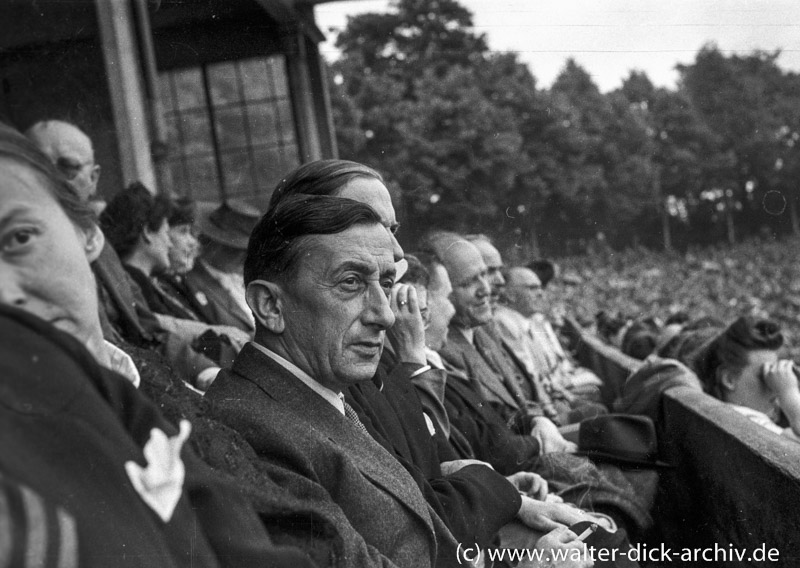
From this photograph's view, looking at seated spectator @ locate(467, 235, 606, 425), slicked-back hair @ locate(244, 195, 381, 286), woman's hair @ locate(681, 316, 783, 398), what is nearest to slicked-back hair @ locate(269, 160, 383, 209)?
slicked-back hair @ locate(244, 195, 381, 286)

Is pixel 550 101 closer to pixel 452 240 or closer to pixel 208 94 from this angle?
pixel 452 240

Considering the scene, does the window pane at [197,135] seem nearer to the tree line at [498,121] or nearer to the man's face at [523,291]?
the tree line at [498,121]

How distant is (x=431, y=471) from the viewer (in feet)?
8.32

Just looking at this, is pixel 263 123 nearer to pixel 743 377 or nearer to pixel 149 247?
pixel 149 247

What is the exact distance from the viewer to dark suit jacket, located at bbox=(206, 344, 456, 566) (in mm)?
1688

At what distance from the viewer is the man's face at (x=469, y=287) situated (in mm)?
4227

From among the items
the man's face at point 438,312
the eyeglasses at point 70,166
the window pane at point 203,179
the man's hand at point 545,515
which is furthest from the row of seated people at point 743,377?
the eyeglasses at point 70,166

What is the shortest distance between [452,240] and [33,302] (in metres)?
3.15

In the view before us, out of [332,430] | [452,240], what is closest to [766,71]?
[452,240]

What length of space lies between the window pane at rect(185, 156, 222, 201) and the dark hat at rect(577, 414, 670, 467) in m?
2.13

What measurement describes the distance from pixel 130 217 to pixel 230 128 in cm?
62

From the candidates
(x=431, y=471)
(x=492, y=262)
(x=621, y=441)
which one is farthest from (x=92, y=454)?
(x=492, y=262)

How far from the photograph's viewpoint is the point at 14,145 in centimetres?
106

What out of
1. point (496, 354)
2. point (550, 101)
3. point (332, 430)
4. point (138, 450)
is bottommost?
point (496, 354)
